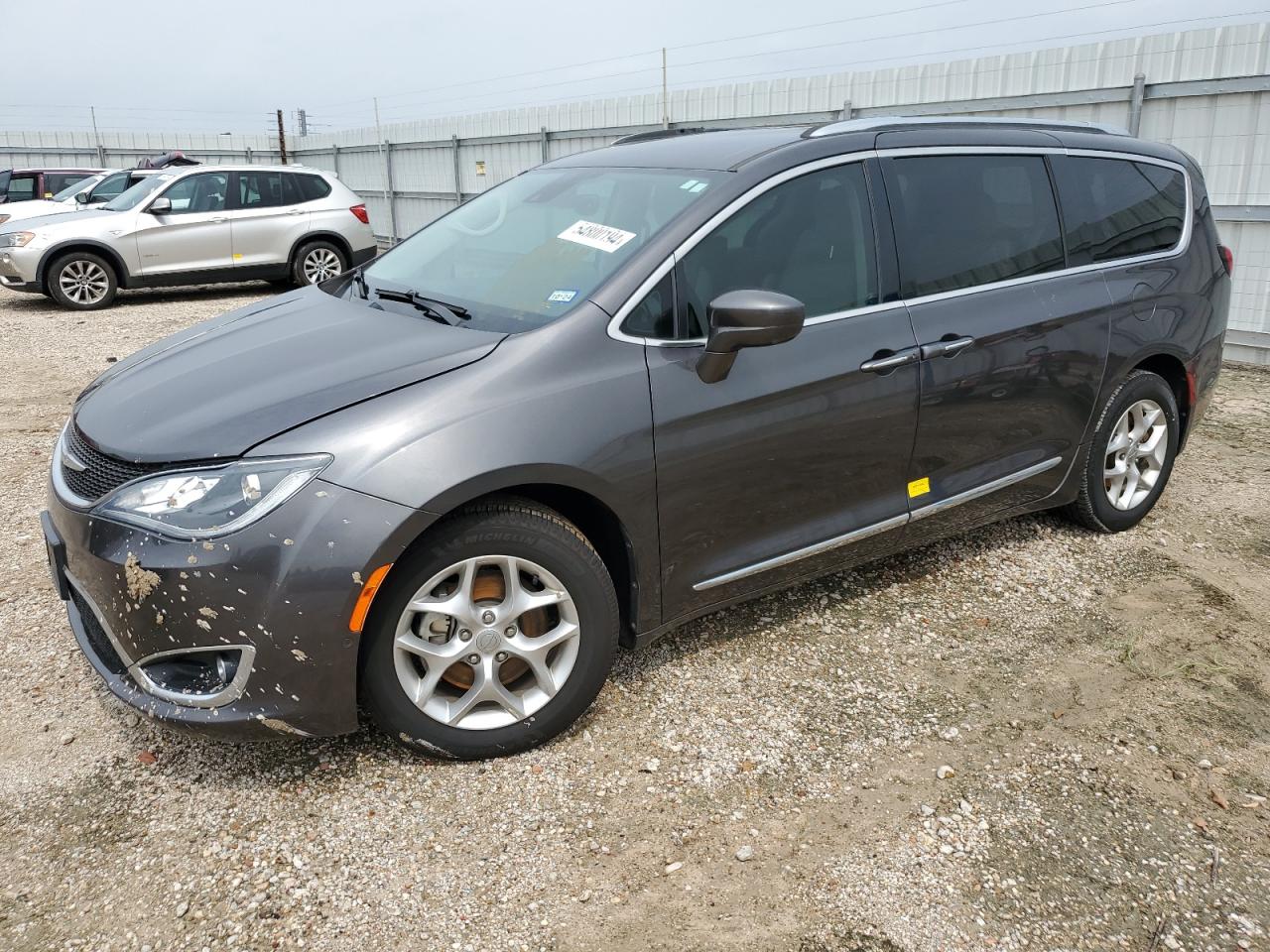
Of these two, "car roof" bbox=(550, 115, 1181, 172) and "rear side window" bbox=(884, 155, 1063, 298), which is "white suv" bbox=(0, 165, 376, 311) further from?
"rear side window" bbox=(884, 155, 1063, 298)

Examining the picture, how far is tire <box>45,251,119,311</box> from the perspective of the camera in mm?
11344

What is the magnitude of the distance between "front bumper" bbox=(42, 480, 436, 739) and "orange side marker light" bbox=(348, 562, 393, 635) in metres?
0.02

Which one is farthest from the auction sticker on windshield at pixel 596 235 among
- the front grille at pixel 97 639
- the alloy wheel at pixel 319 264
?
the alloy wheel at pixel 319 264

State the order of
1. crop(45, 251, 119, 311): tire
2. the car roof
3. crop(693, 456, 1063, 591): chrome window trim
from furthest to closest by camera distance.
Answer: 1. crop(45, 251, 119, 311): tire
2. the car roof
3. crop(693, 456, 1063, 591): chrome window trim

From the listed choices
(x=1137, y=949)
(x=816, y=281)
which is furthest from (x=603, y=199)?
(x=1137, y=949)

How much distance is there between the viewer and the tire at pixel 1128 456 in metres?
4.28

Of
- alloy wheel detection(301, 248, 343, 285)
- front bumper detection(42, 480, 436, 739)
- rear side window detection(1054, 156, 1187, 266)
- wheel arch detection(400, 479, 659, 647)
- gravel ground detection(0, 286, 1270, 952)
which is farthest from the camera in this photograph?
alloy wheel detection(301, 248, 343, 285)

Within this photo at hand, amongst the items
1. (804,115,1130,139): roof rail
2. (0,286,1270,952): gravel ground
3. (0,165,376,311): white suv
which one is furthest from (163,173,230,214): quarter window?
(804,115,1130,139): roof rail

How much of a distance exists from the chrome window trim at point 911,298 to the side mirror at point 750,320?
105 millimetres

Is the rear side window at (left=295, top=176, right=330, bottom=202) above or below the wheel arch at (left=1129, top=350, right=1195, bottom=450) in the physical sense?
above

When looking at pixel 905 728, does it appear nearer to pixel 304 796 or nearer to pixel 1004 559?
pixel 1004 559

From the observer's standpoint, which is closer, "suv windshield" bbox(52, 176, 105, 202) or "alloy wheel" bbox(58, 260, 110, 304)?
"alloy wheel" bbox(58, 260, 110, 304)

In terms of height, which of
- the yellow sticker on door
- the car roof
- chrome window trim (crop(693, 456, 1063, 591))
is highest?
the car roof

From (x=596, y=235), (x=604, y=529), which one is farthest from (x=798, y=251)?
(x=604, y=529)
